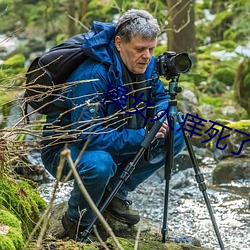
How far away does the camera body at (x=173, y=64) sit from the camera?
10.9 feet

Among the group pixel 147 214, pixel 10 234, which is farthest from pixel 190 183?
pixel 10 234

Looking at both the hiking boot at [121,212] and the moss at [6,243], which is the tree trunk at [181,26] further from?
the moss at [6,243]

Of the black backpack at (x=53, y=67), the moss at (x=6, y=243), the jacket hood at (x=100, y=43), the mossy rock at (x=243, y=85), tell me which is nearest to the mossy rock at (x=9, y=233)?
the moss at (x=6, y=243)

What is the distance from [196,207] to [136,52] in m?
2.50

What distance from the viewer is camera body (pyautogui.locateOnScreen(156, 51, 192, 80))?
10.9ft

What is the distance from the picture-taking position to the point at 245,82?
29.7ft

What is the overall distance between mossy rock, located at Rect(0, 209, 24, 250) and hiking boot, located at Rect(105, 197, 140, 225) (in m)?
1.16

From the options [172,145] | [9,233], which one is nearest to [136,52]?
[172,145]

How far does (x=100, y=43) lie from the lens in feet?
11.5

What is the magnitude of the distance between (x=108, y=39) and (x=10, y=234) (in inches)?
58.2

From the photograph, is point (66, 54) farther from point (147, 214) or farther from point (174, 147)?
point (147, 214)

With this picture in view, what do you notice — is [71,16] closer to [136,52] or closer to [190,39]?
[190,39]

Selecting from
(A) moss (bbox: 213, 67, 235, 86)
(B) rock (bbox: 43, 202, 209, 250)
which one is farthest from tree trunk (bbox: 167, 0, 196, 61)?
(B) rock (bbox: 43, 202, 209, 250)

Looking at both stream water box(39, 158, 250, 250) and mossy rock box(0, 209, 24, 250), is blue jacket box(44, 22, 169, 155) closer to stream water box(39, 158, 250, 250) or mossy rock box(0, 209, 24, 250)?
mossy rock box(0, 209, 24, 250)
